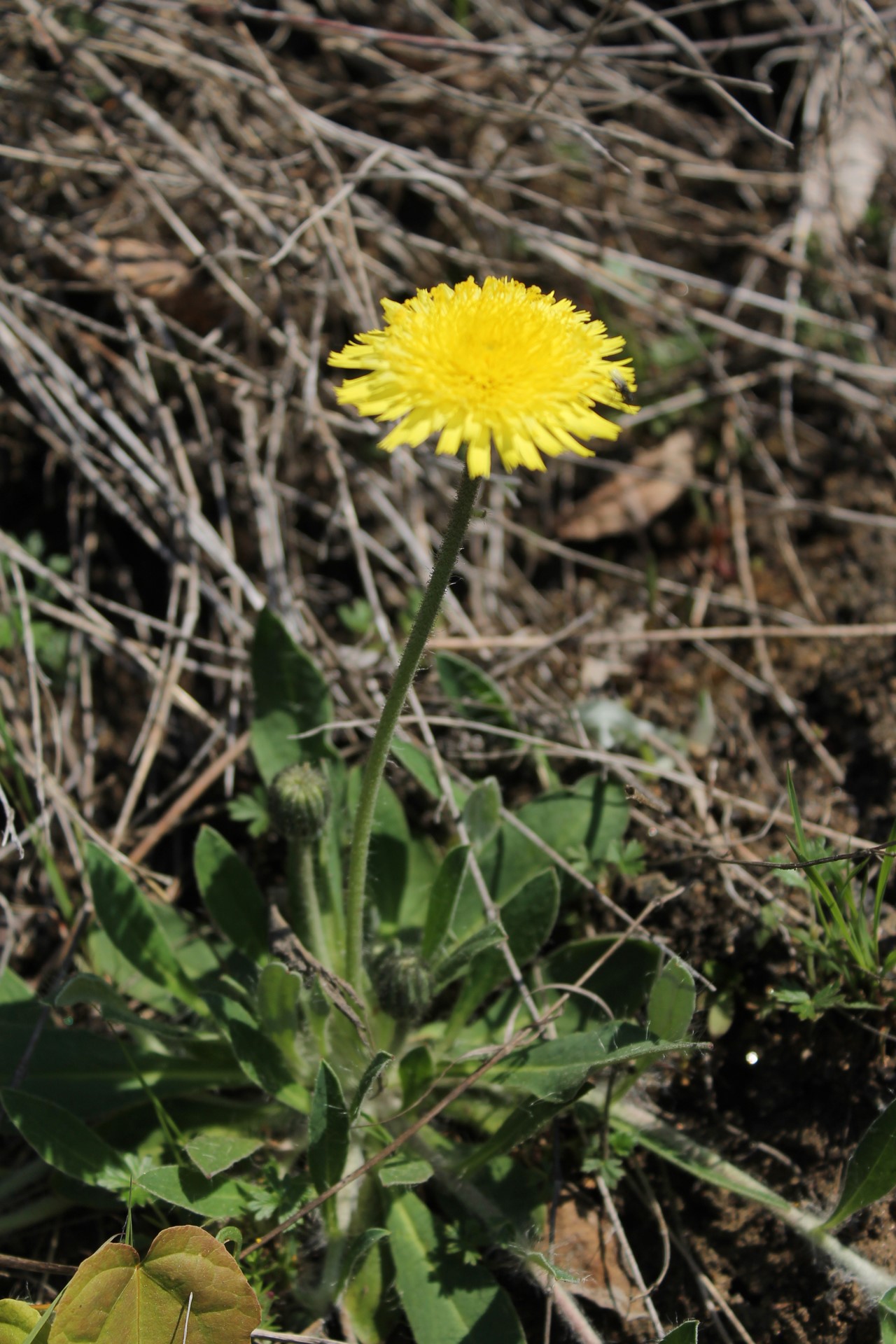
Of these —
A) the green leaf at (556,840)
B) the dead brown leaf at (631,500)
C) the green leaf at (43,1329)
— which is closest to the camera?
the green leaf at (43,1329)

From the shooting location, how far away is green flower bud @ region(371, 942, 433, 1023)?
7.12ft

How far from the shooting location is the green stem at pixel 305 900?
7.60 feet

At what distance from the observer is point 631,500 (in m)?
3.77

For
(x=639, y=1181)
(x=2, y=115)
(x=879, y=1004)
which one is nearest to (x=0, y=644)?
(x=2, y=115)

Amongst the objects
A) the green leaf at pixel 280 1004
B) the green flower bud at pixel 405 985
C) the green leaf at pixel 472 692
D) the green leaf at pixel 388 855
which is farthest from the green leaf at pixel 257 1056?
the green leaf at pixel 472 692

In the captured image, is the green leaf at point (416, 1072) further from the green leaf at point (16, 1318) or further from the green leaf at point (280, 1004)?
the green leaf at point (16, 1318)

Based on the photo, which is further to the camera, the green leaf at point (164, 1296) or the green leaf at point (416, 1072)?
the green leaf at point (416, 1072)

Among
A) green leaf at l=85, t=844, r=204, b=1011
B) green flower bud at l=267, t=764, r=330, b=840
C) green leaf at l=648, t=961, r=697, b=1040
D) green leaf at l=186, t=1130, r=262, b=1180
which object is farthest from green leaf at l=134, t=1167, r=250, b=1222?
green leaf at l=648, t=961, r=697, b=1040

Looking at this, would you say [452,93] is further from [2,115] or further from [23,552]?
[23,552]

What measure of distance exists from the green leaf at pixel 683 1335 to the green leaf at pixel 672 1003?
0.48 metres

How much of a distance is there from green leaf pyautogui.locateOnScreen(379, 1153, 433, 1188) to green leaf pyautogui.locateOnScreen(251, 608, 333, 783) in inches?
41.4

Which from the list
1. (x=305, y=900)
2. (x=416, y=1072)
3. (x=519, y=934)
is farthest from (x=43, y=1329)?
(x=519, y=934)

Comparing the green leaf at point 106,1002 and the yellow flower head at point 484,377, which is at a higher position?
the yellow flower head at point 484,377

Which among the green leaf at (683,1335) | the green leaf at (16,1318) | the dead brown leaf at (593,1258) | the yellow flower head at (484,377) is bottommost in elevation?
the green leaf at (16,1318)
